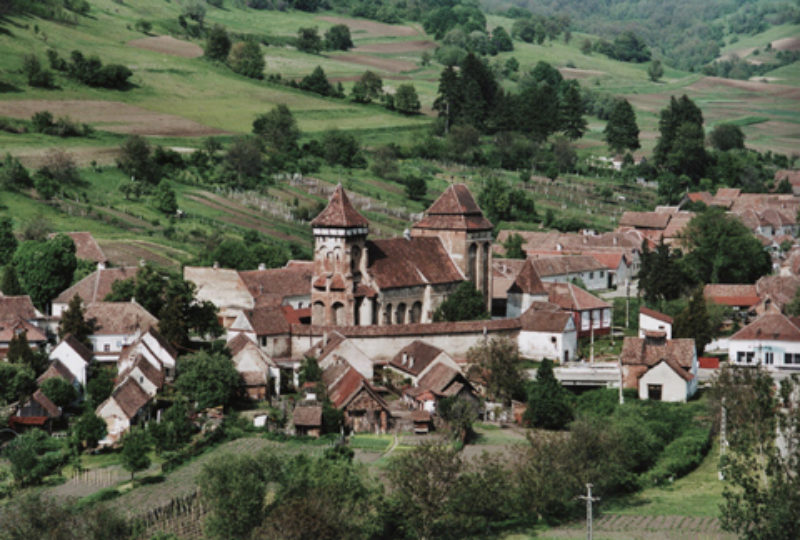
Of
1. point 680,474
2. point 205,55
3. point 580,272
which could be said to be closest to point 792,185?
point 580,272

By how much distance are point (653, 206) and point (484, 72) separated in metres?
32.4

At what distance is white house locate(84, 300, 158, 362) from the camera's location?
220 ft

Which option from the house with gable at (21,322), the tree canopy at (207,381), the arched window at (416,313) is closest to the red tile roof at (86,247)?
the house with gable at (21,322)

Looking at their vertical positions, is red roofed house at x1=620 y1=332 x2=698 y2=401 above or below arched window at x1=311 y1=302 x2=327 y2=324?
below

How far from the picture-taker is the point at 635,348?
65.3 meters

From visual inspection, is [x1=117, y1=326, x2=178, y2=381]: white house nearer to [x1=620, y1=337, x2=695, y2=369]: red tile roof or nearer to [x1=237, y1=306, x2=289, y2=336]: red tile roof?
[x1=237, y1=306, x2=289, y2=336]: red tile roof

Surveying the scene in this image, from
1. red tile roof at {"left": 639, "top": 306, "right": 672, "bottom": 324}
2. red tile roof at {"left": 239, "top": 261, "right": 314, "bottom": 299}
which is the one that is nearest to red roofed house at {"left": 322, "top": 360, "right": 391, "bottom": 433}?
red tile roof at {"left": 239, "top": 261, "right": 314, "bottom": 299}

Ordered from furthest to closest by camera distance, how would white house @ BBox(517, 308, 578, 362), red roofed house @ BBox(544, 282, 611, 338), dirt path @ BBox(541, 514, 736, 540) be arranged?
1. red roofed house @ BBox(544, 282, 611, 338)
2. white house @ BBox(517, 308, 578, 362)
3. dirt path @ BBox(541, 514, 736, 540)

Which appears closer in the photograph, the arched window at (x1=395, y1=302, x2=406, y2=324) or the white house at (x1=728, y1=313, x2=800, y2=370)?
the white house at (x1=728, y1=313, x2=800, y2=370)

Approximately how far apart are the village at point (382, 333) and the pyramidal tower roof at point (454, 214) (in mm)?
91

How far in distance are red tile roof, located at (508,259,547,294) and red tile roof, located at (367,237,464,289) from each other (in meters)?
3.75

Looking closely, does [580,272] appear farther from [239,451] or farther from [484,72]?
[484,72]

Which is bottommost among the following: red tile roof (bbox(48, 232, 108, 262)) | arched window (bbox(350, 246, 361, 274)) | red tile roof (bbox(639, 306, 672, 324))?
red tile roof (bbox(639, 306, 672, 324))

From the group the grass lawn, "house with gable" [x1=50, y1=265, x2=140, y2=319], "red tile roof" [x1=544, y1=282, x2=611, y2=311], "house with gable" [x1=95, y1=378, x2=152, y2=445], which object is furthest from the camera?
"red tile roof" [x1=544, y1=282, x2=611, y2=311]
